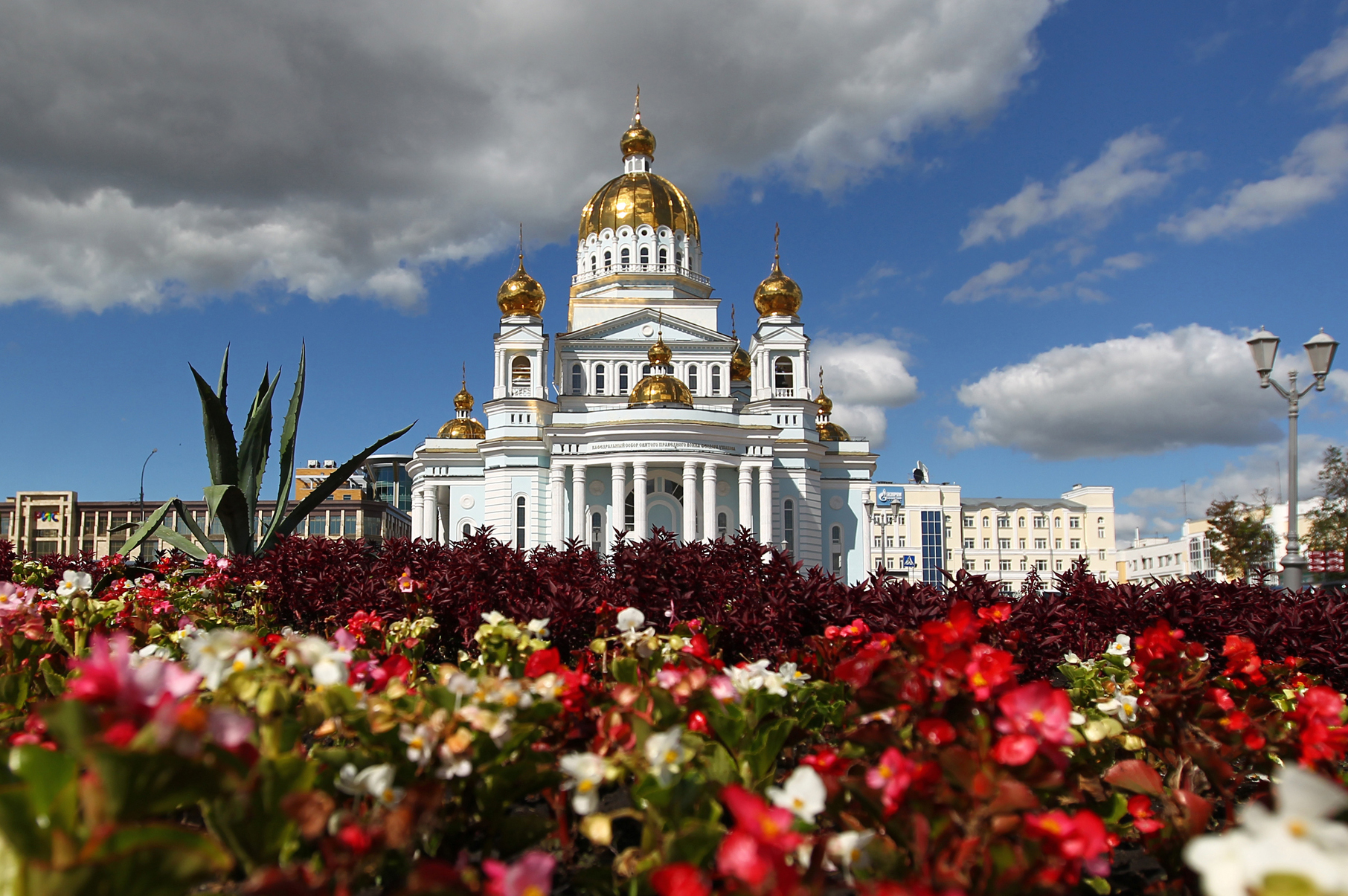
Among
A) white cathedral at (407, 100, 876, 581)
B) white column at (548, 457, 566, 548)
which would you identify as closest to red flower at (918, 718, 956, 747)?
white cathedral at (407, 100, 876, 581)

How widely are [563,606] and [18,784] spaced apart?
3707 mm

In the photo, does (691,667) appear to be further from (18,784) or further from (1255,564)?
(1255,564)

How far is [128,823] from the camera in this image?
171cm

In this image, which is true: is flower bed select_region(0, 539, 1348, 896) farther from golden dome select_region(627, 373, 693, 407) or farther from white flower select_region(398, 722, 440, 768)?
golden dome select_region(627, 373, 693, 407)

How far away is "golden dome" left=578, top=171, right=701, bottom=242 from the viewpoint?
4262 cm

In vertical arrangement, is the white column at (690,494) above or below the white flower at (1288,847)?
above

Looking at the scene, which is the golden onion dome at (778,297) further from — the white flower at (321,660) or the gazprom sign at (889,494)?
the white flower at (321,660)

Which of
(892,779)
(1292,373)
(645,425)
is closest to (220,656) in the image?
(892,779)

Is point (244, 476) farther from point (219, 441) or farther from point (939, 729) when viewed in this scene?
point (939, 729)

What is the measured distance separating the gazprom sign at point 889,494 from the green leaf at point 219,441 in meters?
61.3

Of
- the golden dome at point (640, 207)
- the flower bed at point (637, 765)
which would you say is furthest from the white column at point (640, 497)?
the flower bed at point (637, 765)

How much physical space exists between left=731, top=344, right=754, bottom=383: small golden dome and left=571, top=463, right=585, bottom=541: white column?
1432 centimetres

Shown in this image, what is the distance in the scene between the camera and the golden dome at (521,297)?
1578 inches

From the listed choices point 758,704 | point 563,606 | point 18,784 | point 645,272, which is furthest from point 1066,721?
point 645,272
